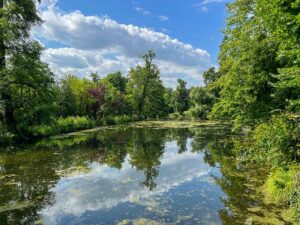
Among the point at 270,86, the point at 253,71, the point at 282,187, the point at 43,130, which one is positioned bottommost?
the point at 282,187

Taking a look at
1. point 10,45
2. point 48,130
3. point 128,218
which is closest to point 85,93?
point 48,130

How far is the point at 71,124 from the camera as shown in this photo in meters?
27.0

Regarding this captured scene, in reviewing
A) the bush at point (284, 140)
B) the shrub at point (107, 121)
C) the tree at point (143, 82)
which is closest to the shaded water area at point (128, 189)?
the bush at point (284, 140)

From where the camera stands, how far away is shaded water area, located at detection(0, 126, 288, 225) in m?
6.67

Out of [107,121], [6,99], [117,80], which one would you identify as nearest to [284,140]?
[6,99]

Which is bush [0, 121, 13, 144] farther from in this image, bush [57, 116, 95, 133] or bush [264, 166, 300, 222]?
bush [264, 166, 300, 222]

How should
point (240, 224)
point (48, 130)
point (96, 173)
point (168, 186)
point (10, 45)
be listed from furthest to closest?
point (48, 130)
point (10, 45)
point (96, 173)
point (168, 186)
point (240, 224)

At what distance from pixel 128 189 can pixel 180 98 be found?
57.6 meters

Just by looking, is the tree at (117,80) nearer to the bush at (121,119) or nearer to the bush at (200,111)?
the bush at (121,119)

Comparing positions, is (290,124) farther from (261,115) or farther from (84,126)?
(84,126)

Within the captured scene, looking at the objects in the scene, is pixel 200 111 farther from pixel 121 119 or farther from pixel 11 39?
pixel 11 39

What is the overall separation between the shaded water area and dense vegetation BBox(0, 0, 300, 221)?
3.93 ft

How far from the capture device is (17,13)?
18.2m

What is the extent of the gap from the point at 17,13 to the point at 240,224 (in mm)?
18944
